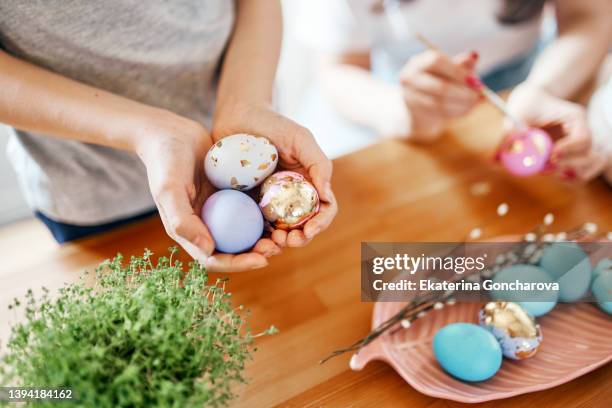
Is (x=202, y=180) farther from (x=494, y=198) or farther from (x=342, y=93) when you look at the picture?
(x=342, y=93)

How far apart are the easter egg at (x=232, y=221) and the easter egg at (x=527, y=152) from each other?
0.60 m

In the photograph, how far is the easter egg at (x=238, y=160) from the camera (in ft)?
2.52

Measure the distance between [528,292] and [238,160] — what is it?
1.65 ft

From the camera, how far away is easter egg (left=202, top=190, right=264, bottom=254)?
0.71 metres

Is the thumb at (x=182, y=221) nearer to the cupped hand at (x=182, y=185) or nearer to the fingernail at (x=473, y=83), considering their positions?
the cupped hand at (x=182, y=185)

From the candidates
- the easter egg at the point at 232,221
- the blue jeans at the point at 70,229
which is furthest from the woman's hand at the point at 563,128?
the blue jeans at the point at 70,229

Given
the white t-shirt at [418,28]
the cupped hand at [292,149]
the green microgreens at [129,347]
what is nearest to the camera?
the green microgreens at [129,347]

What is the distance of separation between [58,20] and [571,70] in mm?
1117

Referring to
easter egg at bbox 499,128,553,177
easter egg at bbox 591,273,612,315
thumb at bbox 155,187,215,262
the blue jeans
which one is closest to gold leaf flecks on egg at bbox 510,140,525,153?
easter egg at bbox 499,128,553,177

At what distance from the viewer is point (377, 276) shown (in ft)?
2.93

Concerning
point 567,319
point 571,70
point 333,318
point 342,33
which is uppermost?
point 571,70

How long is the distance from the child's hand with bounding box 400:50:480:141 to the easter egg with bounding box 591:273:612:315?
1.52ft

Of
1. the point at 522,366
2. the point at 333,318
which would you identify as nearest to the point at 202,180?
the point at 333,318

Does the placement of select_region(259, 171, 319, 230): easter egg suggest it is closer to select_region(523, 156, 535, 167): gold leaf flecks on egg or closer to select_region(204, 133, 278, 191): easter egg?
select_region(204, 133, 278, 191): easter egg
